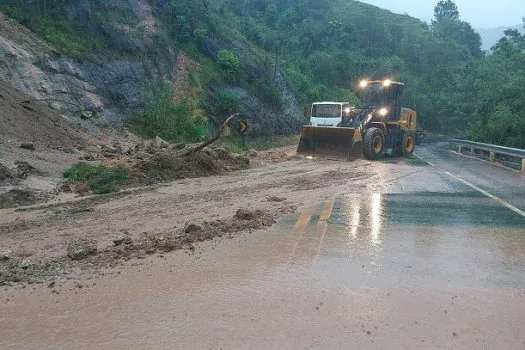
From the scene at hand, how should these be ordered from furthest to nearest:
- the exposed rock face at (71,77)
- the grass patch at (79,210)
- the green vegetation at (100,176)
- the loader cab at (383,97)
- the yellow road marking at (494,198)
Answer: the loader cab at (383,97), the exposed rock face at (71,77), the green vegetation at (100,176), the yellow road marking at (494,198), the grass patch at (79,210)

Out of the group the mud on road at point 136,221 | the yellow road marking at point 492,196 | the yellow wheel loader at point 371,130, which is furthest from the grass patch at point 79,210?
the yellow wheel loader at point 371,130

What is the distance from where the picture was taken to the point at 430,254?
660 centimetres

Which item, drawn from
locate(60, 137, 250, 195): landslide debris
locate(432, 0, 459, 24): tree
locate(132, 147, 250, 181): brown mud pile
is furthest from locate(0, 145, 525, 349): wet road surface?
locate(432, 0, 459, 24): tree

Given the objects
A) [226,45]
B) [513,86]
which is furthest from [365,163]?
[226,45]

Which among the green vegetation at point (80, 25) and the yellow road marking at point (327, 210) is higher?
the green vegetation at point (80, 25)

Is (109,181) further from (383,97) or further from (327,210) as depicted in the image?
(383,97)

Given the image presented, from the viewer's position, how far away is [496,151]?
67.5 ft

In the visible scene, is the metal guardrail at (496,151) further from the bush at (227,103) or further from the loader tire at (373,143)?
the bush at (227,103)

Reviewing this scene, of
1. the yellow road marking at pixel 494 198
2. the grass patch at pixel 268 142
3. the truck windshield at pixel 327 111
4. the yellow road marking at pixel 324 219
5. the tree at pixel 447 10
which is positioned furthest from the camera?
the tree at pixel 447 10

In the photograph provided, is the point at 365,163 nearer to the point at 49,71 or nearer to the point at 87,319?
the point at 49,71

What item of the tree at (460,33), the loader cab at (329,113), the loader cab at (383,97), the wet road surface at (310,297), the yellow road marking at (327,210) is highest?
the tree at (460,33)

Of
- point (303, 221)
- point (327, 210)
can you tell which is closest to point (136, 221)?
point (303, 221)

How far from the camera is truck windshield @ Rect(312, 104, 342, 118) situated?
2268 centimetres

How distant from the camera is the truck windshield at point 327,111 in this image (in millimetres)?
22677
